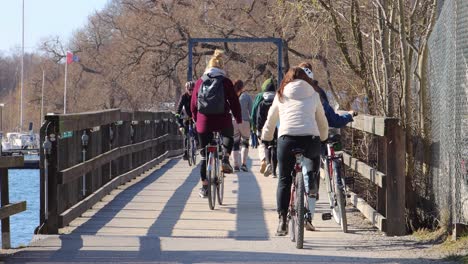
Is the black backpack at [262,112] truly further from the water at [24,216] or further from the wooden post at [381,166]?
the wooden post at [381,166]

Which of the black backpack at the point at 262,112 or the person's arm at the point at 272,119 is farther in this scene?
the black backpack at the point at 262,112

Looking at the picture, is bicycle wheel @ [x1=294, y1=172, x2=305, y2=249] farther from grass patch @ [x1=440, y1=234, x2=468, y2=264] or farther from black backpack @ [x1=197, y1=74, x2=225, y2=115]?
black backpack @ [x1=197, y1=74, x2=225, y2=115]

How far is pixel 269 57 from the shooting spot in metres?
40.1

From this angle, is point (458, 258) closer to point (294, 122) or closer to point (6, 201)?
point (294, 122)

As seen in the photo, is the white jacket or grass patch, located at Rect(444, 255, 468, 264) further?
the white jacket

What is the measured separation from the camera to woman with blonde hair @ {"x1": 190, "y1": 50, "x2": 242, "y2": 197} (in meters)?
12.7

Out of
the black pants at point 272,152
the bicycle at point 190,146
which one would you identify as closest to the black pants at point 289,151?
the black pants at point 272,152

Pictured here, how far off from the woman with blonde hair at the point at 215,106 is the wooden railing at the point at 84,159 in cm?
132

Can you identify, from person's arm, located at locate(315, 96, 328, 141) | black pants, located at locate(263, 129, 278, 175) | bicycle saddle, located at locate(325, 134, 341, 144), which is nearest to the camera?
person's arm, located at locate(315, 96, 328, 141)

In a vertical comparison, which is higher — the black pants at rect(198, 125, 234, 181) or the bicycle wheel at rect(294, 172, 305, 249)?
the black pants at rect(198, 125, 234, 181)

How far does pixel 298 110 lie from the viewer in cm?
978

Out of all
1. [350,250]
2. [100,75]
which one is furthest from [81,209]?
[100,75]

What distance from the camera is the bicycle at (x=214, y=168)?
12914 millimetres

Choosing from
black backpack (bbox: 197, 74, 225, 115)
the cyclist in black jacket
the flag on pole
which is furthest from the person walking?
the flag on pole
